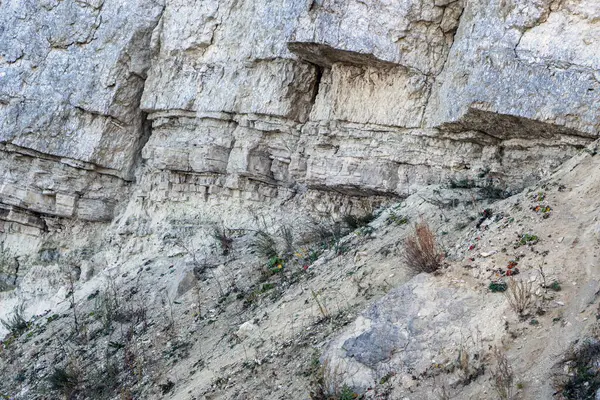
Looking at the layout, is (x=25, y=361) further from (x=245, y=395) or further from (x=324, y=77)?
(x=324, y=77)

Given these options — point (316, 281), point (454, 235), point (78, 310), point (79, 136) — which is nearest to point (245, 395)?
point (316, 281)

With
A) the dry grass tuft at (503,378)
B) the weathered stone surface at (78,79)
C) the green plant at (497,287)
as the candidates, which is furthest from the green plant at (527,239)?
the weathered stone surface at (78,79)

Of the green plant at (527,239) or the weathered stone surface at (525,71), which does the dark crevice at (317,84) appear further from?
the green plant at (527,239)

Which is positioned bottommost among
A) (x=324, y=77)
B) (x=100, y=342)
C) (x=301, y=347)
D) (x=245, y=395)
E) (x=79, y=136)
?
(x=100, y=342)

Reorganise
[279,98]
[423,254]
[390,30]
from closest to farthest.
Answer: [423,254], [390,30], [279,98]

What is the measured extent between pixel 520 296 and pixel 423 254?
1176 mm

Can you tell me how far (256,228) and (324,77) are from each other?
272cm

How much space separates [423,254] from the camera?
24.3 feet

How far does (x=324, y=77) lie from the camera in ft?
39.9

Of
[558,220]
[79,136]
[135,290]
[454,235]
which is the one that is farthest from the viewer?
[79,136]

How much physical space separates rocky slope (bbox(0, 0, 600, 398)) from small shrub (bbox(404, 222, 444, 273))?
0.26 m

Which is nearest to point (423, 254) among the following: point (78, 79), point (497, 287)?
point (497, 287)

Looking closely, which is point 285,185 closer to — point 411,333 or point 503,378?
point 411,333

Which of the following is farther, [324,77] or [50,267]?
[50,267]
